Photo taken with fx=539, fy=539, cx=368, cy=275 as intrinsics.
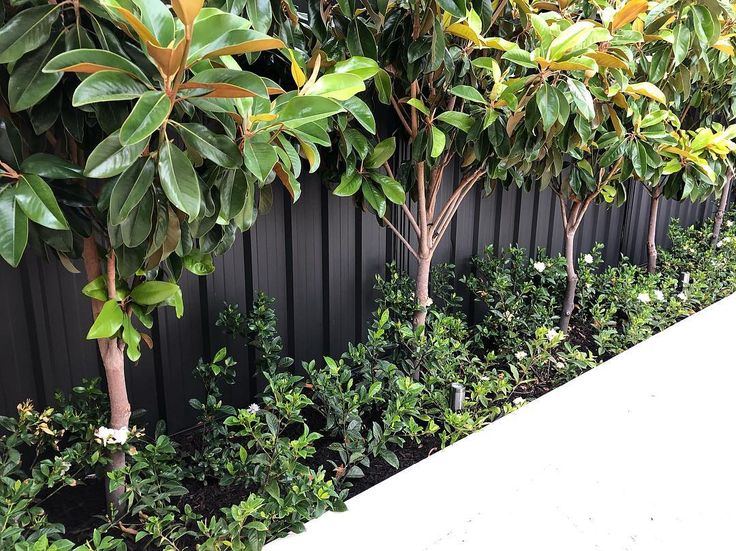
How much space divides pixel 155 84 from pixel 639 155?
225cm

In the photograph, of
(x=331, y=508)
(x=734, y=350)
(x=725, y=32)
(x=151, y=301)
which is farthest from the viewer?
(x=734, y=350)

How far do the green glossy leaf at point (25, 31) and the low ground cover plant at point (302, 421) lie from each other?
98 centimetres

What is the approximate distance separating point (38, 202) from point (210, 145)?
342 millimetres

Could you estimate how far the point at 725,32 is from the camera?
2.71m

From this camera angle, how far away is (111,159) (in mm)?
962

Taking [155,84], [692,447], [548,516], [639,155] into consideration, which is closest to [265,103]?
[155,84]

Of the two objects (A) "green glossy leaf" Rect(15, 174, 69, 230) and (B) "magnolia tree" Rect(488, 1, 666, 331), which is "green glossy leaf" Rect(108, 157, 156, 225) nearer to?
(A) "green glossy leaf" Rect(15, 174, 69, 230)

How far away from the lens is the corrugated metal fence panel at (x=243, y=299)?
179cm

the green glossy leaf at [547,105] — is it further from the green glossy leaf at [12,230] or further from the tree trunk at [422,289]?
the green glossy leaf at [12,230]

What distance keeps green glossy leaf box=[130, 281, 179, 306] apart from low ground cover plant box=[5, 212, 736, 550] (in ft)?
1.36

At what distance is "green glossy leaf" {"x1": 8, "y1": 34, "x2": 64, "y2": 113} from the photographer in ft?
3.26

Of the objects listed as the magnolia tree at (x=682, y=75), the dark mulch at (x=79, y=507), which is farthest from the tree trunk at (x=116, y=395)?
the magnolia tree at (x=682, y=75)

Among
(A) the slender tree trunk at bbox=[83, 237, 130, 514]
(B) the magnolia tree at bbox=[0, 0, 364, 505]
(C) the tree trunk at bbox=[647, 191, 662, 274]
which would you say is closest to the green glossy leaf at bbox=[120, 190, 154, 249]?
(B) the magnolia tree at bbox=[0, 0, 364, 505]

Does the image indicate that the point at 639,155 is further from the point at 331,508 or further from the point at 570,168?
the point at 331,508
